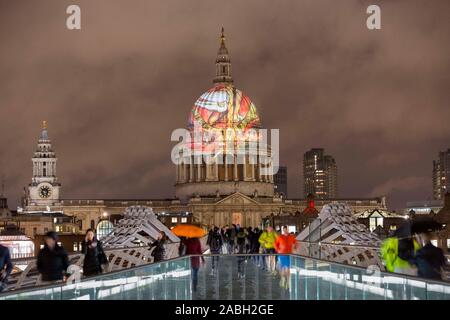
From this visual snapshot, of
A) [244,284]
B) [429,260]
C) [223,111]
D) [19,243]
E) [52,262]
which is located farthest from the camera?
[223,111]

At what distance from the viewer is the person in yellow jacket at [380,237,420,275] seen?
1967 centimetres

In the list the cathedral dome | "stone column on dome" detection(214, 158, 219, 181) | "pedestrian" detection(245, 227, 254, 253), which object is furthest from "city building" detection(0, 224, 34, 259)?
the cathedral dome

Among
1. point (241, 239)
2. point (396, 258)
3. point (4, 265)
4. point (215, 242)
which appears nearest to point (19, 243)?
point (241, 239)

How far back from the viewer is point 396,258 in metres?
20.0

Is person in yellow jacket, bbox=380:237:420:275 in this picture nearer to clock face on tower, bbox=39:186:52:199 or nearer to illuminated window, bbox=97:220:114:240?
illuminated window, bbox=97:220:114:240

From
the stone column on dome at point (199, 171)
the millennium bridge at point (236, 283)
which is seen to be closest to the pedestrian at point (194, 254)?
the millennium bridge at point (236, 283)

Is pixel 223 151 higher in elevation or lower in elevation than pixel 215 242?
higher

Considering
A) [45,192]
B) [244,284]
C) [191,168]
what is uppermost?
[191,168]

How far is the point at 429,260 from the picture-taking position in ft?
60.3

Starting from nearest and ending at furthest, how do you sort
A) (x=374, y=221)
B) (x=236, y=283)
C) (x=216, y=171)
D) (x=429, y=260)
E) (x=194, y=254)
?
(x=429, y=260), (x=236, y=283), (x=194, y=254), (x=374, y=221), (x=216, y=171)

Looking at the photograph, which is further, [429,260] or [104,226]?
[104,226]

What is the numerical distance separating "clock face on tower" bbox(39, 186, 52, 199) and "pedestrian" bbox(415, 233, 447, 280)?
175 m

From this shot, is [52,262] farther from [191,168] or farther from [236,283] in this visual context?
[191,168]

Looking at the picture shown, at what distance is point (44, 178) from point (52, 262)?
→ 572 ft
